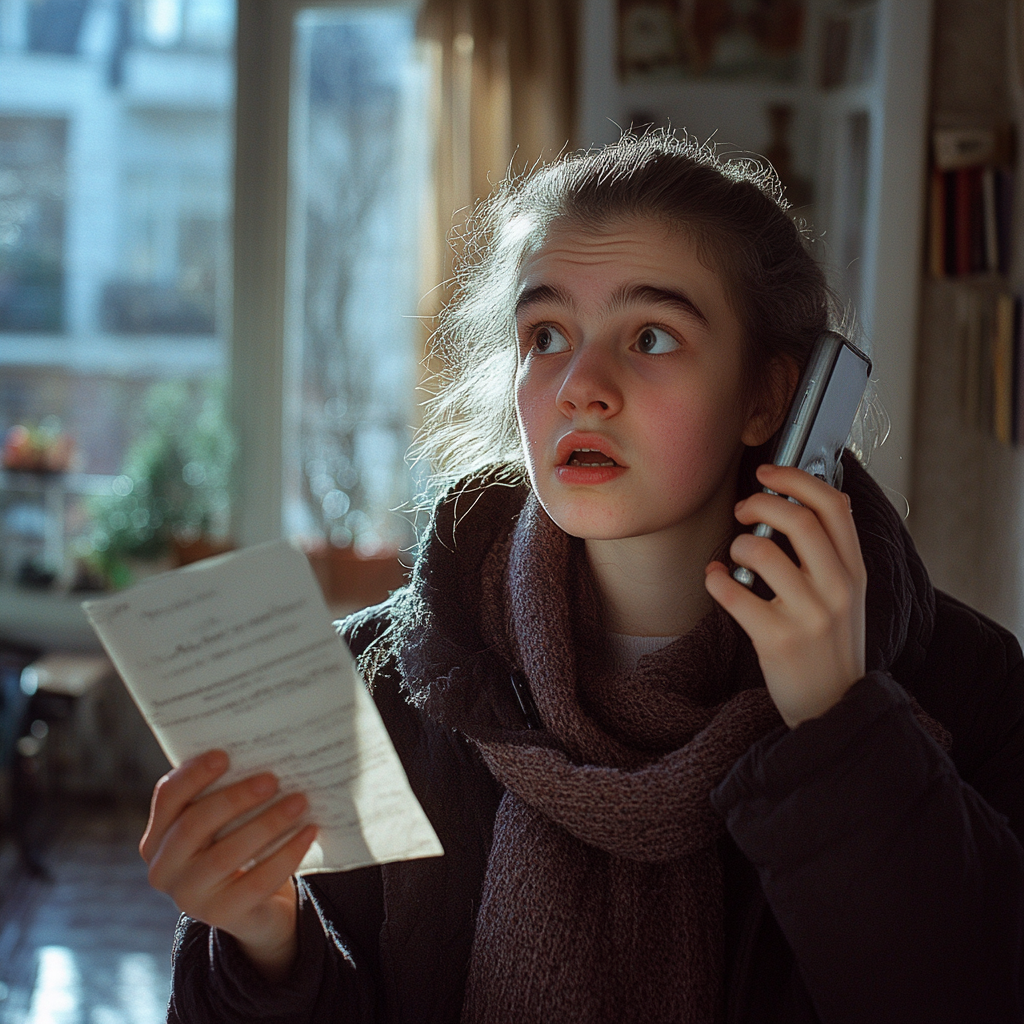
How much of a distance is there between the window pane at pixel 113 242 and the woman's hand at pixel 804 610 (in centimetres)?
332

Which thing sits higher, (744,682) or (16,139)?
(16,139)

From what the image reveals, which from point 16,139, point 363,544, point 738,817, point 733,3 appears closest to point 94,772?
point 363,544

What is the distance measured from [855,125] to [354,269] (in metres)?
1.79

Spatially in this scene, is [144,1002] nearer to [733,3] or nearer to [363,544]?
[363,544]

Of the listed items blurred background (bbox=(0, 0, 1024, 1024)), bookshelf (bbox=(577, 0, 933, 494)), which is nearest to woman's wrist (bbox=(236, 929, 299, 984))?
bookshelf (bbox=(577, 0, 933, 494))

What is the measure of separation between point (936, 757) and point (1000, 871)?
0.10m

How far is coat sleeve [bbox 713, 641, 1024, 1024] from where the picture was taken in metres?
0.82

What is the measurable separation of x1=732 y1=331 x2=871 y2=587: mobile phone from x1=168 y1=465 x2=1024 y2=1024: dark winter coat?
11 centimetres

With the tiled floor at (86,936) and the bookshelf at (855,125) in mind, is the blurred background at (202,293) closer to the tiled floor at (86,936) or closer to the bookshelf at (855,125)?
the tiled floor at (86,936)

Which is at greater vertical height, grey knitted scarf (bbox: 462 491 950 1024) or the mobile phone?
the mobile phone

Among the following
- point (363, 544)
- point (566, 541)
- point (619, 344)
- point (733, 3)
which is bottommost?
point (363, 544)

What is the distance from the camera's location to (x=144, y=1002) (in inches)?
105

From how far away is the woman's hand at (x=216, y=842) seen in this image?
77 centimetres

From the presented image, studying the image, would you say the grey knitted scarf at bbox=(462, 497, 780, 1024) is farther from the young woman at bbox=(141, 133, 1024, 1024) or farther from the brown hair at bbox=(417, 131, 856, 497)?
the brown hair at bbox=(417, 131, 856, 497)
